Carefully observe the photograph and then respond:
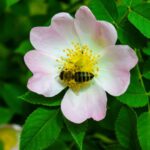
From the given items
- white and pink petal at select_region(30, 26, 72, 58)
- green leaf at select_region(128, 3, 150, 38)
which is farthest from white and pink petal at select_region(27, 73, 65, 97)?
green leaf at select_region(128, 3, 150, 38)

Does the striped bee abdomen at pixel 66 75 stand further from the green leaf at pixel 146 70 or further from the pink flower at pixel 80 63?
the green leaf at pixel 146 70

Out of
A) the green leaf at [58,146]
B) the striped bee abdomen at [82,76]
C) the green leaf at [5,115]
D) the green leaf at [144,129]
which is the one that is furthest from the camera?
the green leaf at [5,115]

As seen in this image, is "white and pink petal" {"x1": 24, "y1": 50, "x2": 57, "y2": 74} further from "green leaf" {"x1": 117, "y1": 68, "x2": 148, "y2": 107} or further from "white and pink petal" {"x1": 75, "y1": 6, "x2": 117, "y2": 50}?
"green leaf" {"x1": 117, "y1": 68, "x2": 148, "y2": 107}

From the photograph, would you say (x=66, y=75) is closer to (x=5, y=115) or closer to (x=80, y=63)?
(x=80, y=63)

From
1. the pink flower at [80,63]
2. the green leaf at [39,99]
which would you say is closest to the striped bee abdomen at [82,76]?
the pink flower at [80,63]

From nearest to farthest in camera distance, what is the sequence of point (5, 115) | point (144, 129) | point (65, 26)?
point (144, 129) → point (65, 26) → point (5, 115)

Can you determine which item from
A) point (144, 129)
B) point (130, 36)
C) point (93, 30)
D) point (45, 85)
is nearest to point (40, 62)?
point (45, 85)

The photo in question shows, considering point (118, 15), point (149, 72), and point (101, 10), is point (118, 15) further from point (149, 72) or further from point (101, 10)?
point (149, 72)

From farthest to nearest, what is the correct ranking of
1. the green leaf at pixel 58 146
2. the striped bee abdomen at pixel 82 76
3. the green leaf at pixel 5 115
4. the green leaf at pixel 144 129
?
the green leaf at pixel 5 115
the green leaf at pixel 58 146
the striped bee abdomen at pixel 82 76
the green leaf at pixel 144 129
